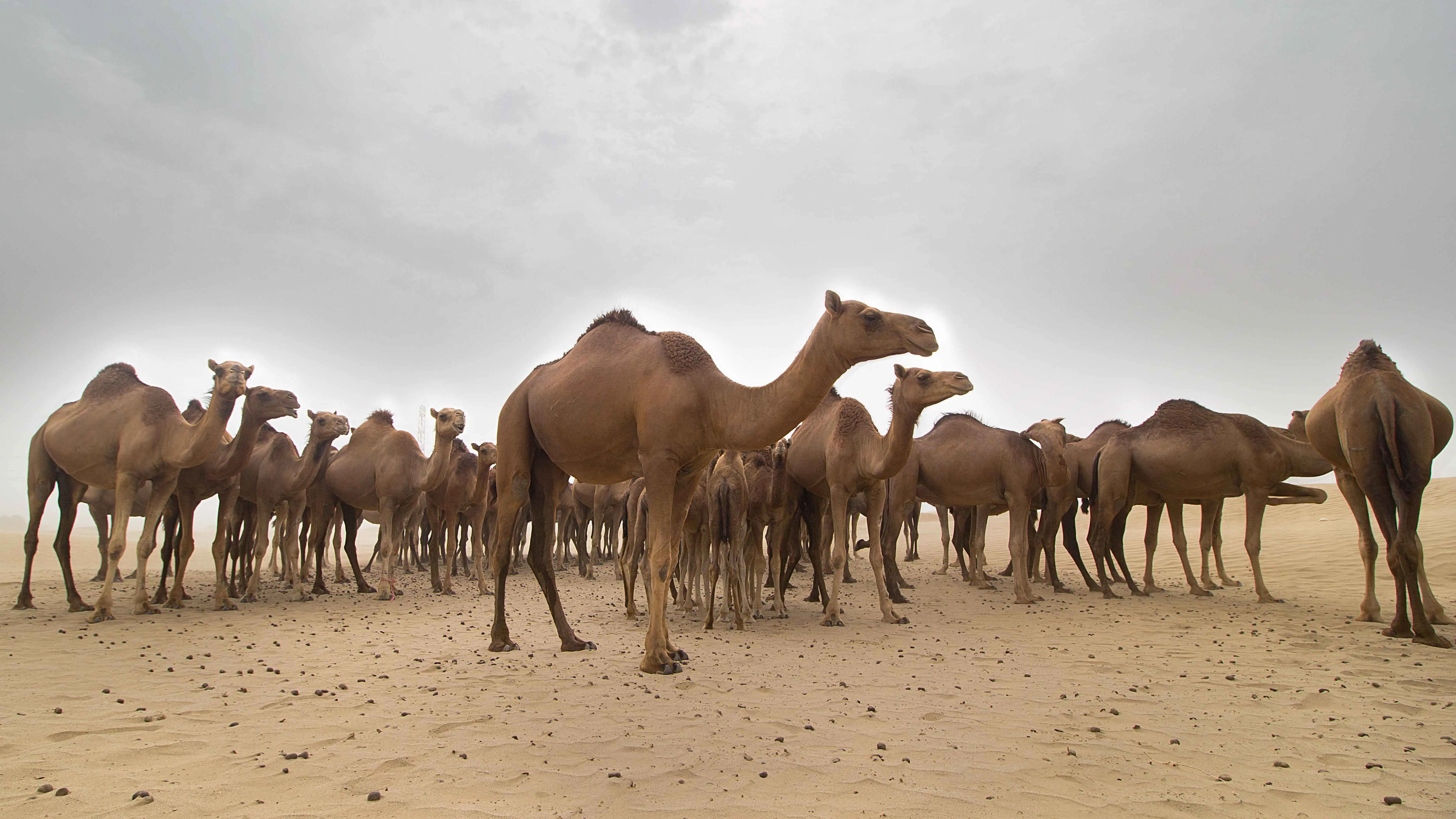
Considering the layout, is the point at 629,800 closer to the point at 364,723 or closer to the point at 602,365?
the point at 364,723

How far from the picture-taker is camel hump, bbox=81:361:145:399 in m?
10.7

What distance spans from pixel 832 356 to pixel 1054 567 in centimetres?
938

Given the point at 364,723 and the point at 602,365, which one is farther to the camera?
the point at 602,365

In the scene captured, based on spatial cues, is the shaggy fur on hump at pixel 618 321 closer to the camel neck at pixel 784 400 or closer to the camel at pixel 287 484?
the camel neck at pixel 784 400

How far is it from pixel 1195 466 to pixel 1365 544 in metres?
3.07

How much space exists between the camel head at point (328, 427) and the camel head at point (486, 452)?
233 centimetres

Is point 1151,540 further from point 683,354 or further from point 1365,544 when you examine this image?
point 683,354

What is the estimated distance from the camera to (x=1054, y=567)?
43.8 ft

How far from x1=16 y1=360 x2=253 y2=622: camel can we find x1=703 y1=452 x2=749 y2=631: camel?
20.5ft

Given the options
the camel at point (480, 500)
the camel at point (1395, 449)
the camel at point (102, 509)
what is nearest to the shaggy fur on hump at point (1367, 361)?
the camel at point (1395, 449)

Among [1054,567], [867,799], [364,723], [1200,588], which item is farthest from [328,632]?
Result: [1200,588]

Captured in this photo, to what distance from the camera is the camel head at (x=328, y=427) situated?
1177 centimetres

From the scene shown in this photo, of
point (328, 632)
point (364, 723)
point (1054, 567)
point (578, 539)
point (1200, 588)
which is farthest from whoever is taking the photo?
point (578, 539)

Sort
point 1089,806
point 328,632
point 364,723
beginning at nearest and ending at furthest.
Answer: point 1089,806
point 364,723
point 328,632
